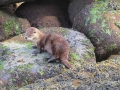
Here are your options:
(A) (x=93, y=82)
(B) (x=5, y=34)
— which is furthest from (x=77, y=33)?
(A) (x=93, y=82)

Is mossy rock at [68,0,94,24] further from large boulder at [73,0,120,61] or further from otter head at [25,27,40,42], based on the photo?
otter head at [25,27,40,42]

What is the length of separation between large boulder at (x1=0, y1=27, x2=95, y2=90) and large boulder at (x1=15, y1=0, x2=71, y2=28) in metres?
1.48

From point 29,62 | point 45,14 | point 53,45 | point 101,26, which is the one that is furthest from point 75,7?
point 29,62

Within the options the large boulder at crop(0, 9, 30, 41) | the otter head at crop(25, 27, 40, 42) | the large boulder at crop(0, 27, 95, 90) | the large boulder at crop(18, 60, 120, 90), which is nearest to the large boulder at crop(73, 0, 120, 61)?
the large boulder at crop(0, 27, 95, 90)

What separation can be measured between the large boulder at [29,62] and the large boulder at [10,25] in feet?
2.29

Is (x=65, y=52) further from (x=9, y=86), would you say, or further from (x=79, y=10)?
(x=79, y=10)

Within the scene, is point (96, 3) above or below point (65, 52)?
above

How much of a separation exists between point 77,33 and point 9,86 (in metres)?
2.55

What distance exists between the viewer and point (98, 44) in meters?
7.30

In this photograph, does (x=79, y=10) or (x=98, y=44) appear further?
(x=79, y=10)

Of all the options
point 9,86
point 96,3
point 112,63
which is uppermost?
point 96,3

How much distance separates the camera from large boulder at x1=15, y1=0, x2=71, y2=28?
8625 mm

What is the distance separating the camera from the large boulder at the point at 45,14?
8625mm

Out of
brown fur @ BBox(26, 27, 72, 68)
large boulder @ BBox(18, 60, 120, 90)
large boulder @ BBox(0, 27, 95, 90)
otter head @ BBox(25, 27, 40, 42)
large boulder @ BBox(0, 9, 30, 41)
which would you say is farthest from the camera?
large boulder @ BBox(0, 9, 30, 41)
